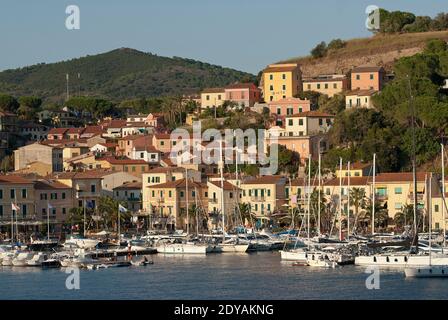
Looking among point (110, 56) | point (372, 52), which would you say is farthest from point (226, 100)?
point (110, 56)

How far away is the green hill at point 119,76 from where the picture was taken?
146m

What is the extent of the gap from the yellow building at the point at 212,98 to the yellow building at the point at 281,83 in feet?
12.4

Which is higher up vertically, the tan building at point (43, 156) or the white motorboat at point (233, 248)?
the tan building at point (43, 156)

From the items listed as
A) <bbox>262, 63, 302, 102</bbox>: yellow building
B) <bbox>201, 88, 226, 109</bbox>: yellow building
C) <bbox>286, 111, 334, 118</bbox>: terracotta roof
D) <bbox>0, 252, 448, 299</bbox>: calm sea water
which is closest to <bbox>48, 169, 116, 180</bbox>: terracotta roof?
<bbox>286, 111, 334, 118</bbox>: terracotta roof

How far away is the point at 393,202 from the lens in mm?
52844

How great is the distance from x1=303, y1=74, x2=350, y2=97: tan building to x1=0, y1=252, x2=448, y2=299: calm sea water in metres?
36.0

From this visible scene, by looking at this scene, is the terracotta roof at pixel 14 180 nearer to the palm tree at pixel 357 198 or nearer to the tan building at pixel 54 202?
the tan building at pixel 54 202

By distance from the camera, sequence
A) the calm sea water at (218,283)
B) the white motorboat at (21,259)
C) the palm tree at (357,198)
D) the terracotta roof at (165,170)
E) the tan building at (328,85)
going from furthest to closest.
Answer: the tan building at (328,85) < the terracotta roof at (165,170) < the palm tree at (357,198) < the white motorboat at (21,259) < the calm sea water at (218,283)

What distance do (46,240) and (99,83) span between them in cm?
10515

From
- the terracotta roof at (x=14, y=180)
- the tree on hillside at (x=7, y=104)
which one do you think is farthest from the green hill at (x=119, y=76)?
the terracotta roof at (x=14, y=180)

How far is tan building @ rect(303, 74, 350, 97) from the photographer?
244ft

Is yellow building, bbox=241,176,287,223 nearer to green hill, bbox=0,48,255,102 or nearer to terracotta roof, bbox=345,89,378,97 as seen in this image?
terracotta roof, bbox=345,89,378,97

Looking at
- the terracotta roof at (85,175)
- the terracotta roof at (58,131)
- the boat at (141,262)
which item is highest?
the terracotta roof at (58,131)

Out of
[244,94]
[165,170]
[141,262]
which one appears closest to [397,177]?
[165,170]
